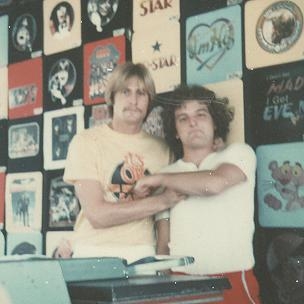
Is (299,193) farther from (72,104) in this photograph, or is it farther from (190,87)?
(72,104)

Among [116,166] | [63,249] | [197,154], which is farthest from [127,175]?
[63,249]

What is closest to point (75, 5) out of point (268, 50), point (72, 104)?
point (72, 104)

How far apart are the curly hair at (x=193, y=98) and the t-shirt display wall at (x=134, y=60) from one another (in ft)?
0.11

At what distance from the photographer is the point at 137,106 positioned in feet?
7.13

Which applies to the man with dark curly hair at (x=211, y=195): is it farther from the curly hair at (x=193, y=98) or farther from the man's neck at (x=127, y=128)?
the man's neck at (x=127, y=128)

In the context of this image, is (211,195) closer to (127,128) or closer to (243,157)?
(243,157)

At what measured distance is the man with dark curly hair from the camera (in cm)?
189

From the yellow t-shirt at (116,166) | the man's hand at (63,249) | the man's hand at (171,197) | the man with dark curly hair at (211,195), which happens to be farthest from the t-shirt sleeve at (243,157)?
the man's hand at (63,249)

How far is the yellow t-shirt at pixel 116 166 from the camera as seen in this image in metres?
2.09

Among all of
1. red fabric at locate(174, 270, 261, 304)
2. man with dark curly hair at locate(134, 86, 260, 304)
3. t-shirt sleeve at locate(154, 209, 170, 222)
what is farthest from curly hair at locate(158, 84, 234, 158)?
red fabric at locate(174, 270, 261, 304)

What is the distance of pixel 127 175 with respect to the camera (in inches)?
84.0

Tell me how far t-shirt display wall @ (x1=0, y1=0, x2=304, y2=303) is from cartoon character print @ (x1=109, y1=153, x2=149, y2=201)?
0.17 meters

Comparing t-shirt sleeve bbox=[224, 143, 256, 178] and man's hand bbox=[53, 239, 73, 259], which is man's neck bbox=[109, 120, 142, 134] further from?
man's hand bbox=[53, 239, 73, 259]

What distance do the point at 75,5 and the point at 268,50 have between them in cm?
106
